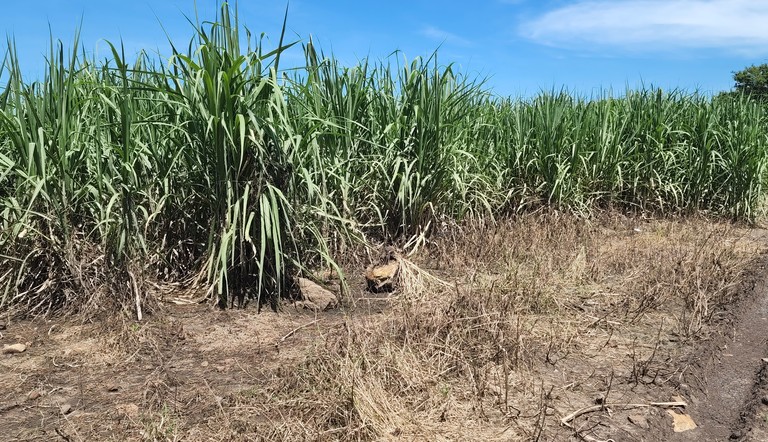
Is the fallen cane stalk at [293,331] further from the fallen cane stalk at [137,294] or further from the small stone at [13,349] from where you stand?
the small stone at [13,349]

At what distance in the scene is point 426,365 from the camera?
2.51 meters

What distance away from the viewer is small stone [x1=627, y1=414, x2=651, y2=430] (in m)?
2.24

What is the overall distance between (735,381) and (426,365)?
145 centimetres

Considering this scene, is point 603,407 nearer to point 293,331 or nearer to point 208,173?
point 293,331

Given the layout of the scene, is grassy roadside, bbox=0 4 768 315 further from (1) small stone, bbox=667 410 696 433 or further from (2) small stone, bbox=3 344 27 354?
(1) small stone, bbox=667 410 696 433

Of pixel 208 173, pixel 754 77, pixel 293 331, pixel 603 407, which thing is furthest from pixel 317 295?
pixel 754 77

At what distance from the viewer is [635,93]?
23.7 ft

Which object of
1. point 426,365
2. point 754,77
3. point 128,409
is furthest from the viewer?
point 754,77

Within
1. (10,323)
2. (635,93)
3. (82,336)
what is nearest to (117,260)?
(82,336)

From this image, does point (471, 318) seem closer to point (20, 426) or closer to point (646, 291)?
point (646, 291)

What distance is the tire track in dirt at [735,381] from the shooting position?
7.47ft

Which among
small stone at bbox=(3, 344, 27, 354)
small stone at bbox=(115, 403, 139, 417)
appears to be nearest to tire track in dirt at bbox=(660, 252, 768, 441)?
small stone at bbox=(115, 403, 139, 417)

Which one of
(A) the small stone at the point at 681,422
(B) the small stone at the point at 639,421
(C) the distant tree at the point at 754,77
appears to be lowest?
(A) the small stone at the point at 681,422

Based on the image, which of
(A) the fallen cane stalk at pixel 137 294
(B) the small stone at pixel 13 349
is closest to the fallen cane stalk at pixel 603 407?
(A) the fallen cane stalk at pixel 137 294
